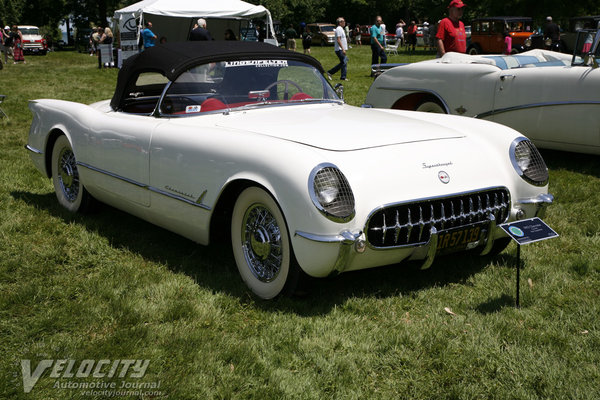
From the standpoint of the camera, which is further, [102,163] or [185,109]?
[102,163]

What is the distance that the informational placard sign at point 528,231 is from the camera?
341cm

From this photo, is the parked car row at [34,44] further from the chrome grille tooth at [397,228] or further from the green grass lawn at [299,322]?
the chrome grille tooth at [397,228]

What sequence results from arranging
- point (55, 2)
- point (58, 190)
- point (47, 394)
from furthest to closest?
point (55, 2)
point (58, 190)
point (47, 394)

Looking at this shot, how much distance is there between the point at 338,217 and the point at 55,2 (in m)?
56.1

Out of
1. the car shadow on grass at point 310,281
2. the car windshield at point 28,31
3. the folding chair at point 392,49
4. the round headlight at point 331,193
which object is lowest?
the car windshield at point 28,31

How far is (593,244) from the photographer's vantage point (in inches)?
181

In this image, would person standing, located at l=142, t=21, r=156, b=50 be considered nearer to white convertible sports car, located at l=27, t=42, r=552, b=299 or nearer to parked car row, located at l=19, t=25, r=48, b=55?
white convertible sports car, located at l=27, t=42, r=552, b=299

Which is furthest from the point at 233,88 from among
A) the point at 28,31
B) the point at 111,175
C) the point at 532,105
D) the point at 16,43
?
the point at 28,31

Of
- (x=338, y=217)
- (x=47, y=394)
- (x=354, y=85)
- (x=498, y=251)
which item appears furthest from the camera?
(x=354, y=85)

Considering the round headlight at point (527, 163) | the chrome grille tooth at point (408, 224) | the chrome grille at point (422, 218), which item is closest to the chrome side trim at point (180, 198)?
the chrome grille at point (422, 218)

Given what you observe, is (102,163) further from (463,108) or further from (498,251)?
(463,108)

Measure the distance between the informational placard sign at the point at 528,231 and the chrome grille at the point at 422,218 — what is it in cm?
24

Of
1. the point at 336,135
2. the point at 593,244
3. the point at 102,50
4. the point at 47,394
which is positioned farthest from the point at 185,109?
the point at 102,50

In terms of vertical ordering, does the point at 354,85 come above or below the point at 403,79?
below
